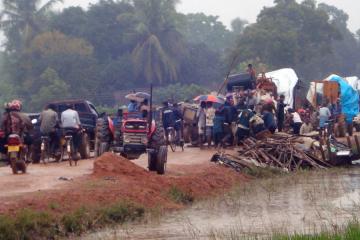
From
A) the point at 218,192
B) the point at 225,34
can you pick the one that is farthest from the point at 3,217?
the point at 225,34

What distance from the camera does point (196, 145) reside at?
26.6 meters

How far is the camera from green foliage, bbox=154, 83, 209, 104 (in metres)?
A: 49.4

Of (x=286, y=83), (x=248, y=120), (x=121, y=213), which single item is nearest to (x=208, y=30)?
(x=286, y=83)

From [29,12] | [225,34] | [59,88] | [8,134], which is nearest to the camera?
[8,134]

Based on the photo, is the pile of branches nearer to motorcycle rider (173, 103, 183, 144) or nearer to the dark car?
motorcycle rider (173, 103, 183, 144)

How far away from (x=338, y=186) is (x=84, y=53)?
35.1 meters

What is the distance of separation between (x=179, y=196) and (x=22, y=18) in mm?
43763

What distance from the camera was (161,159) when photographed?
55.6 feet

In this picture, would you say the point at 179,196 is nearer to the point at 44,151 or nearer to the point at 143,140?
the point at 143,140

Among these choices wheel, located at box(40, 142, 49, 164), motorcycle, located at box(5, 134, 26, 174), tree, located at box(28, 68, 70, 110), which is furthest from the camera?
tree, located at box(28, 68, 70, 110)

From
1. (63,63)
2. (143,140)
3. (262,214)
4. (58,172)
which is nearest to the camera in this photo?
(262,214)

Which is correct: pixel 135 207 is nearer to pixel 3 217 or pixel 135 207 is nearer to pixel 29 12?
pixel 3 217

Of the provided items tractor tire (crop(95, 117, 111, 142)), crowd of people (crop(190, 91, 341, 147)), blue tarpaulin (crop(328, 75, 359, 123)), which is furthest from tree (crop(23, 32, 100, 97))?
tractor tire (crop(95, 117, 111, 142))

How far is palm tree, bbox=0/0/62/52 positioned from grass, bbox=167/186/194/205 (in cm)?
4137
